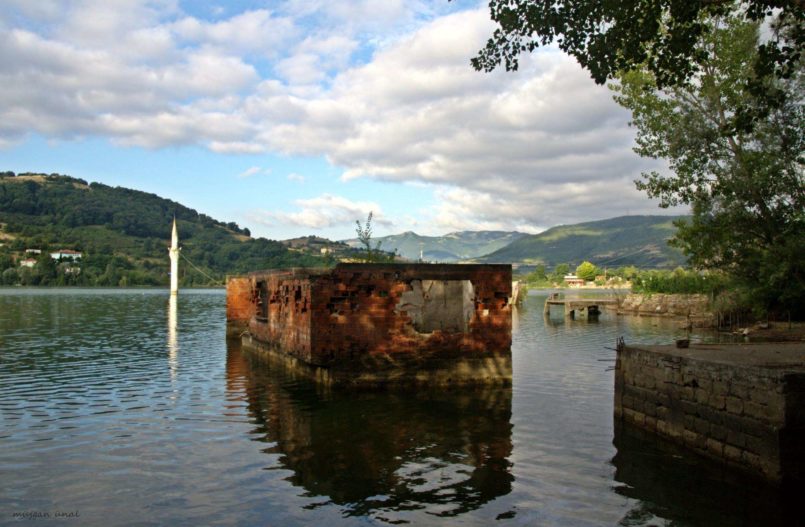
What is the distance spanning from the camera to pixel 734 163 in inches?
1019

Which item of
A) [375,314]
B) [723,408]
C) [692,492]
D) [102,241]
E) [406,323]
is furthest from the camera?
[102,241]

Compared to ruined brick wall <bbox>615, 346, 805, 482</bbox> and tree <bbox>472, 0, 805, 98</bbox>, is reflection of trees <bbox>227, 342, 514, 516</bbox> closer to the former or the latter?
ruined brick wall <bbox>615, 346, 805, 482</bbox>

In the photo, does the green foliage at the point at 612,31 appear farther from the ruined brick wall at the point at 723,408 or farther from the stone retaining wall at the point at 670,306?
the stone retaining wall at the point at 670,306

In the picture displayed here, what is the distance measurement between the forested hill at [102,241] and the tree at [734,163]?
93.5m

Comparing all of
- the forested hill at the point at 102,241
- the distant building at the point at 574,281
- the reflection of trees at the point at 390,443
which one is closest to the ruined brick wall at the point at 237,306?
the reflection of trees at the point at 390,443

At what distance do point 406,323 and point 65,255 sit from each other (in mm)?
144907

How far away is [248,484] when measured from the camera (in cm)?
793

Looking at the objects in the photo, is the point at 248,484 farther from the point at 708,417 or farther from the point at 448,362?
the point at 448,362

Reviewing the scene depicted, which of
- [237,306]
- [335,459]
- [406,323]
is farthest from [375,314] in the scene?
[237,306]

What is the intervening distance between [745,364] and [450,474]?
4464mm

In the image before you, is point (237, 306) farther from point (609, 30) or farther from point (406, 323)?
point (609, 30)

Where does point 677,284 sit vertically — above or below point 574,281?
above

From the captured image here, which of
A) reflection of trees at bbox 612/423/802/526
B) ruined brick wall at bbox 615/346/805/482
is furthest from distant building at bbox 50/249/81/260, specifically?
reflection of trees at bbox 612/423/802/526

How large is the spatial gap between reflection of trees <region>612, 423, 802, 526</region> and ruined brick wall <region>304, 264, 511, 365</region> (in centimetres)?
584
